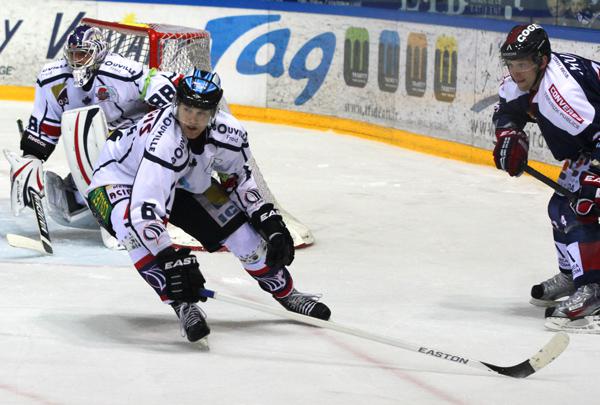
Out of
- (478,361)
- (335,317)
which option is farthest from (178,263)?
(478,361)

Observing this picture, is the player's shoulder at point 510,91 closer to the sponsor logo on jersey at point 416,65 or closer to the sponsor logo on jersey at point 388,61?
the sponsor logo on jersey at point 416,65

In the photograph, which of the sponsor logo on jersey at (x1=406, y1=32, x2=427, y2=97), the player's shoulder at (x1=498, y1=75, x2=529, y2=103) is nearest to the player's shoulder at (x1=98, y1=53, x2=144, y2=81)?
the player's shoulder at (x1=498, y1=75, x2=529, y2=103)

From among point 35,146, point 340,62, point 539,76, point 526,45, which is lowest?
point 340,62

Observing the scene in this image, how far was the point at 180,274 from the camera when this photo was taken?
403cm

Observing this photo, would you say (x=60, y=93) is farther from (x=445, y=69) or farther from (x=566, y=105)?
(x=445, y=69)

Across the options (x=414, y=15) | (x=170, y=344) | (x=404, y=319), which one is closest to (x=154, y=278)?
(x=170, y=344)

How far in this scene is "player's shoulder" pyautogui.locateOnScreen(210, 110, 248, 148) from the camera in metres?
4.17

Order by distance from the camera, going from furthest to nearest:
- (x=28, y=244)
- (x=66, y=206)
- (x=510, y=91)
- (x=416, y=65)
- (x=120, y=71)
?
(x=416, y=65) → (x=66, y=206) → (x=120, y=71) → (x=28, y=244) → (x=510, y=91)

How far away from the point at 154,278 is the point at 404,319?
104cm

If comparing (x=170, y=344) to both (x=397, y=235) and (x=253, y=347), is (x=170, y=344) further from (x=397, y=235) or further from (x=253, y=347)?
(x=397, y=235)

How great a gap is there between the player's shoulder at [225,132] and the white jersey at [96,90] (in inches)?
64.1

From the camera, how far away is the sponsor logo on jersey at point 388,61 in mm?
9312

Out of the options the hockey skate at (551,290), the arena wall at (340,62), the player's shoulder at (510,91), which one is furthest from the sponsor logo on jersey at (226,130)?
the arena wall at (340,62)

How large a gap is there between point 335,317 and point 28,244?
1.70 metres
